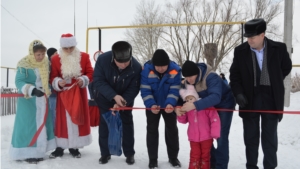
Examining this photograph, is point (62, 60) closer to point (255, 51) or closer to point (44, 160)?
point (44, 160)

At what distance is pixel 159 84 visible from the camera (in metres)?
3.68

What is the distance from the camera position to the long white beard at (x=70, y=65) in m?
4.09

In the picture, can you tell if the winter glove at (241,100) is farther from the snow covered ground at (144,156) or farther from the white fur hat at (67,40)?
the white fur hat at (67,40)

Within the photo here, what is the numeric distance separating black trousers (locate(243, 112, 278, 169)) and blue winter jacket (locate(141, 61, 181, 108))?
0.94 m

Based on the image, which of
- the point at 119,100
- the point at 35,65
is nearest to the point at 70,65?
the point at 35,65

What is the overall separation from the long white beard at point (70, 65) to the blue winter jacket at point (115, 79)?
394 millimetres

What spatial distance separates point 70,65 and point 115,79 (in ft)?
2.47

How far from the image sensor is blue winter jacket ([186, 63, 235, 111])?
3191 mm

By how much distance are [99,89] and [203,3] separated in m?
19.8

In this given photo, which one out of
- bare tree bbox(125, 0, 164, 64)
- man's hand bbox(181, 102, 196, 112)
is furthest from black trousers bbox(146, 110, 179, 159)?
bare tree bbox(125, 0, 164, 64)

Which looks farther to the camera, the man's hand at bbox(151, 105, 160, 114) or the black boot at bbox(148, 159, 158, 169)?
the black boot at bbox(148, 159, 158, 169)

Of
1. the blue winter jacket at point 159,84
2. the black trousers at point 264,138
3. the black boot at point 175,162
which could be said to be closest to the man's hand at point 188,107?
the blue winter jacket at point 159,84

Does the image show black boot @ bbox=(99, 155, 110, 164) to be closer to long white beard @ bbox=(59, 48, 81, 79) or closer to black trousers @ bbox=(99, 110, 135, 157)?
black trousers @ bbox=(99, 110, 135, 157)

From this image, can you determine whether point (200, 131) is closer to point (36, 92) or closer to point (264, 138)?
point (264, 138)
